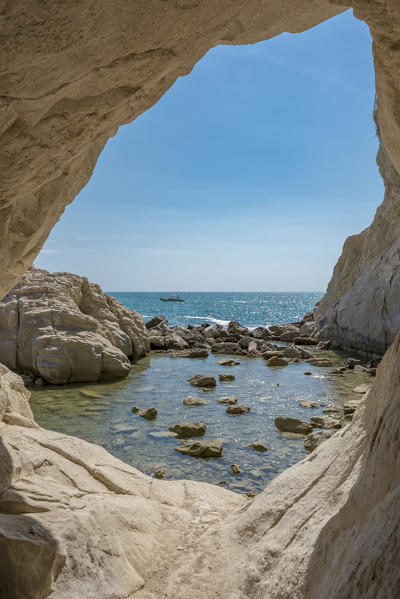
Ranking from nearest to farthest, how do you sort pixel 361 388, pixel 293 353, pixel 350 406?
1. pixel 350 406
2. pixel 361 388
3. pixel 293 353

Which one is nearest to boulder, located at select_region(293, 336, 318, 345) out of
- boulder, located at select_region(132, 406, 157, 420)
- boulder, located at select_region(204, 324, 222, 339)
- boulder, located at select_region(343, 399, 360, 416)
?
boulder, located at select_region(204, 324, 222, 339)

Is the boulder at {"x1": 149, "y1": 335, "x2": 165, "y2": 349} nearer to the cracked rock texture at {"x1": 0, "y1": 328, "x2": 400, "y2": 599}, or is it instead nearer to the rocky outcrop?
the rocky outcrop

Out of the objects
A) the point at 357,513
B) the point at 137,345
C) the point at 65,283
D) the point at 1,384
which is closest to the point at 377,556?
the point at 357,513

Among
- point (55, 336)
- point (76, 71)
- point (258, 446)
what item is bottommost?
point (258, 446)

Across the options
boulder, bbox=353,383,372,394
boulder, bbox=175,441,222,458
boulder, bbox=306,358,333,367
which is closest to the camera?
boulder, bbox=175,441,222,458

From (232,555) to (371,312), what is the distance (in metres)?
17.6

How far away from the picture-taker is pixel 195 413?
1066cm

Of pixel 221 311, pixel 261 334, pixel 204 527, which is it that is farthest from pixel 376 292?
pixel 221 311

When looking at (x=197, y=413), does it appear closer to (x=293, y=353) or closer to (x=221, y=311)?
(x=293, y=353)

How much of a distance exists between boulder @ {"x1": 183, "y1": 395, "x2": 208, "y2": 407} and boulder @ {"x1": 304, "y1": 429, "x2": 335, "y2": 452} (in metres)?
3.80

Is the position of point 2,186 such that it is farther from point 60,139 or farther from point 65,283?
point 65,283

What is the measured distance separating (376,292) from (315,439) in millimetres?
12937

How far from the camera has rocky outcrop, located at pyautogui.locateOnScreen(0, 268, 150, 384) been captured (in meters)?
13.6

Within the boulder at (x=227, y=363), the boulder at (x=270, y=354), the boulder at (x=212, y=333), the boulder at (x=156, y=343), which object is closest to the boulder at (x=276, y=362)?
the boulder at (x=227, y=363)
